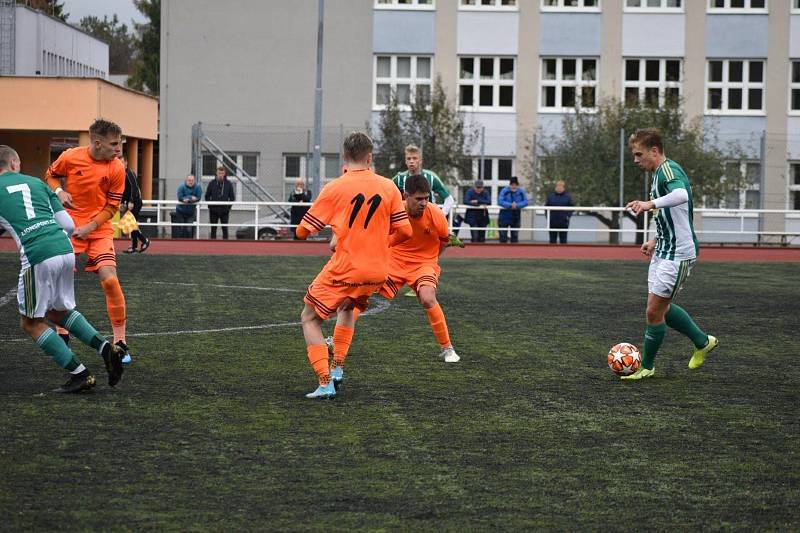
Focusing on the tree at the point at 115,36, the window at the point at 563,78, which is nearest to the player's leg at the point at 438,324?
the window at the point at 563,78

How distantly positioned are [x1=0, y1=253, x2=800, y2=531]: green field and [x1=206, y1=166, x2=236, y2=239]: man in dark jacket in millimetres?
17036

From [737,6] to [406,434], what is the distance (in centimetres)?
3772

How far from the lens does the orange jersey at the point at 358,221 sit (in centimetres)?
783

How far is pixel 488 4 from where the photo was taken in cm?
4172

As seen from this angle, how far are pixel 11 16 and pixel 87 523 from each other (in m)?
42.2

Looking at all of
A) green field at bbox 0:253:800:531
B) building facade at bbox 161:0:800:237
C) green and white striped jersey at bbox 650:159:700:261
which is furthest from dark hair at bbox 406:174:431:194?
building facade at bbox 161:0:800:237

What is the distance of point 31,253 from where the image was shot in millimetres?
8000

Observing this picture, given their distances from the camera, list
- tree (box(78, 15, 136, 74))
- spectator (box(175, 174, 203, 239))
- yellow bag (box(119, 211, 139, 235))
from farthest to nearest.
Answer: tree (box(78, 15, 136, 74))
spectator (box(175, 174, 203, 239))
yellow bag (box(119, 211, 139, 235))

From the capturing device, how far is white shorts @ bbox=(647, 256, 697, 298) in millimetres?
9141

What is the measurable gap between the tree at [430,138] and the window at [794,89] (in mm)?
11678

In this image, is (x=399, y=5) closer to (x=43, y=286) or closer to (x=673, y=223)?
(x=673, y=223)

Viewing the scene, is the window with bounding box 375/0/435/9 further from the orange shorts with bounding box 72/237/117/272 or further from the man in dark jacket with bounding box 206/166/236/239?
the orange shorts with bounding box 72/237/117/272

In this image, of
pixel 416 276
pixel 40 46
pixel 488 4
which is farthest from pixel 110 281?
pixel 40 46

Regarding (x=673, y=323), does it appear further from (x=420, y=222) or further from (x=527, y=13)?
(x=527, y=13)
